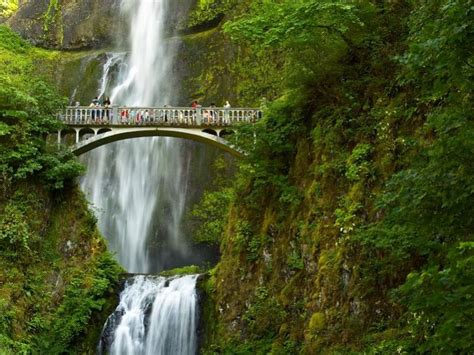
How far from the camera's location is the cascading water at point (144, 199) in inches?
778

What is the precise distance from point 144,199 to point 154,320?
10718 millimetres

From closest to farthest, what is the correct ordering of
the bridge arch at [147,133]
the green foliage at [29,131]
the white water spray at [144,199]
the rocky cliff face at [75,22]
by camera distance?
1. the white water spray at [144,199]
2. the green foliage at [29,131]
3. the bridge arch at [147,133]
4. the rocky cliff face at [75,22]

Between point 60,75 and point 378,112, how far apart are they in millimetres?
27155

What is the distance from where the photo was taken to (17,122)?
67.4 ft

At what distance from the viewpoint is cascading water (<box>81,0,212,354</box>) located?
64.8ft

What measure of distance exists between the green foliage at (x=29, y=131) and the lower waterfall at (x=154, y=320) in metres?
4.85

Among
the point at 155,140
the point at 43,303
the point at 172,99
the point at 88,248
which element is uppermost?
the point at 172,99

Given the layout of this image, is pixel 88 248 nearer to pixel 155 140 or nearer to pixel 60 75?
pixel 155 140

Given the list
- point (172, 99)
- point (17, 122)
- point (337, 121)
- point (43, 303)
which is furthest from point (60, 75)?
point (337, 121)

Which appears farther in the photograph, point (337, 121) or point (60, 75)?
point (60, 75)

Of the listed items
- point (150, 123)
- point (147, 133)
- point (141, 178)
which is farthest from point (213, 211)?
point (150, 123)

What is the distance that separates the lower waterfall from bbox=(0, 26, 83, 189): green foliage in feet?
15.9

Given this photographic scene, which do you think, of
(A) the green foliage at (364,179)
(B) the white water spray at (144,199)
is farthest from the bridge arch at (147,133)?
(A) the green foliage at (364,179)

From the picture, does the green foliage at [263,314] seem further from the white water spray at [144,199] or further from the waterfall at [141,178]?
the waterfall at [141,178]
